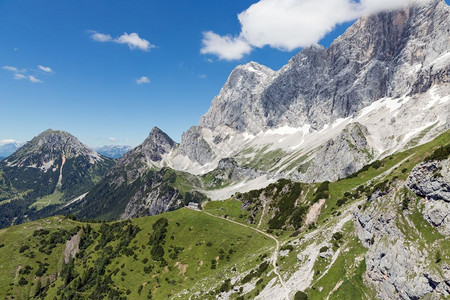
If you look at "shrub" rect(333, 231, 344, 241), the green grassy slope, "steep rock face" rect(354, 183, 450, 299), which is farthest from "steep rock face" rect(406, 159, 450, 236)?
the green grassy slope

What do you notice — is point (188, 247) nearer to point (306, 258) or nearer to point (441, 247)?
point (306, 258)

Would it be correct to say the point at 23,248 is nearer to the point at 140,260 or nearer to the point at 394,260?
the point at 140,260

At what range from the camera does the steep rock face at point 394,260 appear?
1924 inches

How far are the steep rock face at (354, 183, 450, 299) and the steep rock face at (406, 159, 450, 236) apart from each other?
4435mm

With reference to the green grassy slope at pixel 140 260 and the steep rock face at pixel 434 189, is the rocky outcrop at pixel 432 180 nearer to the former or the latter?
the steep rock face at pixel 434 189

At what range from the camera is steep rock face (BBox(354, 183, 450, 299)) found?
4888 cm

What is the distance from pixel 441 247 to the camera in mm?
50156

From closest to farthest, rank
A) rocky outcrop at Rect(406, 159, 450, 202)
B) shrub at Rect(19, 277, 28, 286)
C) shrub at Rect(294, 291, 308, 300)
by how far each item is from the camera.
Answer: rocky outcrop at Rect(406, 159, 450, 202) < shrub at Rect(294, 291, 308, 300) < shrub at Rect(19, 277, 28, 286)

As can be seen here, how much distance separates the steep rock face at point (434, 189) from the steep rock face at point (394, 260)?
4.43m

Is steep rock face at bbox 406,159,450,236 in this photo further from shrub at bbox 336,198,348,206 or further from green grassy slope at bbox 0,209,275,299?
shrub at bbox 336,198,348,206

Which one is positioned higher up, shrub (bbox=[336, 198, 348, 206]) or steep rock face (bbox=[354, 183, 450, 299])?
shrub (bbox=[336, 198, 348, 206])

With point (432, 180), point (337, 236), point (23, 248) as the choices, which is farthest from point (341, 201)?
point (23, 248)

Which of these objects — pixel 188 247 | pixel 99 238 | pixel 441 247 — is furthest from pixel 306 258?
pixel 99 238

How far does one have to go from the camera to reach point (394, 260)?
5519 centimetres
